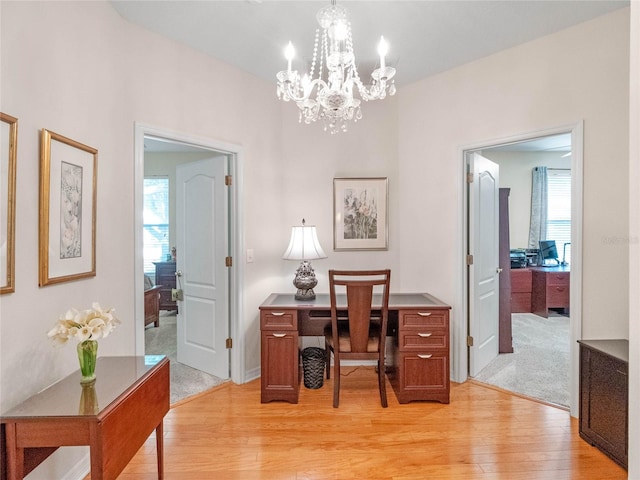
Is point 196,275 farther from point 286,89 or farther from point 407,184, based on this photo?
point 407,184

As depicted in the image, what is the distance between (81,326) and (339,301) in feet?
6.30

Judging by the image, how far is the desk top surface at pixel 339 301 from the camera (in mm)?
2711

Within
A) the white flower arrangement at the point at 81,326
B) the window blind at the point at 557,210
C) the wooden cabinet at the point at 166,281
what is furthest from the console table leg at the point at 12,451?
the window blind at the point at 557,210

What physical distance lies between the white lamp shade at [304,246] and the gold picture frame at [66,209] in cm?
148

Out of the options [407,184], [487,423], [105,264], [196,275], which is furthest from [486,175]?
[105,264]

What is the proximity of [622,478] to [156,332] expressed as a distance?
4764 millimetres

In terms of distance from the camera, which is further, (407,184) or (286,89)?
(407,184)

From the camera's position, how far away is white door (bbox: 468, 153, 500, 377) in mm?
3074

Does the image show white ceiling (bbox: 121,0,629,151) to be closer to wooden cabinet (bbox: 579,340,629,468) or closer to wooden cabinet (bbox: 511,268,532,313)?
wooden cabinet (bbox: 579,340,629,468)

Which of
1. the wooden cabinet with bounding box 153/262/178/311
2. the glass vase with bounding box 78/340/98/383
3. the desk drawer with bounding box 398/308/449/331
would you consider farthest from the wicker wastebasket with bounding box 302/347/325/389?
the wooden cabinet with bounding box 153/262/178/311

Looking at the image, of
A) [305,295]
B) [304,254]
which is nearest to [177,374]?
[305,295]

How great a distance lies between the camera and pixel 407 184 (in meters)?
3.33

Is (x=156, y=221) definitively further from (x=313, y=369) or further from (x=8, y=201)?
(x=8, y=201)

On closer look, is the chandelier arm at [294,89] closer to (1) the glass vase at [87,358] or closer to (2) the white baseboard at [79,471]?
(1) the glass vase at [87,358]
